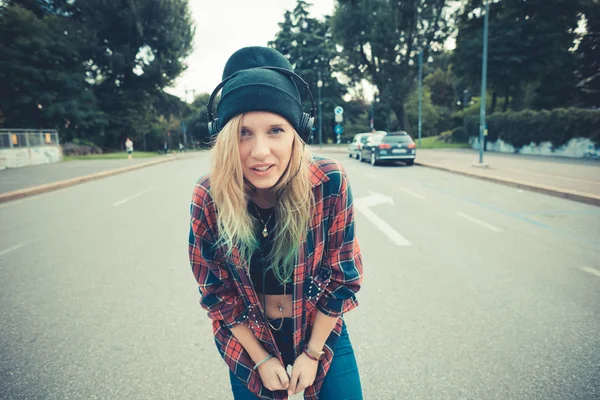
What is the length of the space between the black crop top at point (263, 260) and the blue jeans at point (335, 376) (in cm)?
16

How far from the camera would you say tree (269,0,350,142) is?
149 ft

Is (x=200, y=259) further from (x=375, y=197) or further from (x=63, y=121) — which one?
(x=63, y=121)

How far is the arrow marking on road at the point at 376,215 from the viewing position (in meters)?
5.44

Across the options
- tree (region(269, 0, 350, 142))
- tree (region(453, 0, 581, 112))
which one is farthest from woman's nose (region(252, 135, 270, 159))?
tree (region(269, 0, 350, 142))

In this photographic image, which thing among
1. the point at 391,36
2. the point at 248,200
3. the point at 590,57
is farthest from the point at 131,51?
the point at 248,200

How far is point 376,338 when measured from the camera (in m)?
2.79

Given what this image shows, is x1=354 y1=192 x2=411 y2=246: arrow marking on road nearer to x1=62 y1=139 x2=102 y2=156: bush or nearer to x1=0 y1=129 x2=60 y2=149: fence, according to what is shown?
x1=0 y1=129 x2=60 y2=149: fence

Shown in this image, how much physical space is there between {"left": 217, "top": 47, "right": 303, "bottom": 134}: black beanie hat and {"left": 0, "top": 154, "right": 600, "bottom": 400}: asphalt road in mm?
1775

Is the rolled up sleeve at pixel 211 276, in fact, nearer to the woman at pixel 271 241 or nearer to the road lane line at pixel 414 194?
the woman at pixel 271 241

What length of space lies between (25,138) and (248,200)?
24445 millimetres

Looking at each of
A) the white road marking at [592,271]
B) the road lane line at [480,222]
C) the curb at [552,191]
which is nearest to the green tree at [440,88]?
the curb at [552,191]

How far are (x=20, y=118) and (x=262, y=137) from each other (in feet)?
130

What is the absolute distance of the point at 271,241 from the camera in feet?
4.86

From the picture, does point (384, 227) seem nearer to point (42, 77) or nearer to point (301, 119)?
point (301, 119)
